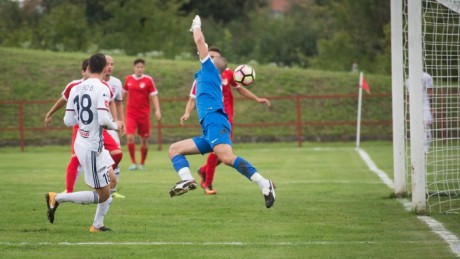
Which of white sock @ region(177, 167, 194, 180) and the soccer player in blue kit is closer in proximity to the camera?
white sock @ region(177, 167, 194, 180)

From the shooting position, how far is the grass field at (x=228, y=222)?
8.91m

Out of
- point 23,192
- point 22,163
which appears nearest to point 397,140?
point 23,192

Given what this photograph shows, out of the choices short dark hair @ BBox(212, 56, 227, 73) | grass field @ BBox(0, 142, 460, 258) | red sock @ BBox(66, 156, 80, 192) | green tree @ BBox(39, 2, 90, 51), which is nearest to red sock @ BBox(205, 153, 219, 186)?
grass field @ BBox(0, 142, 460, 258)

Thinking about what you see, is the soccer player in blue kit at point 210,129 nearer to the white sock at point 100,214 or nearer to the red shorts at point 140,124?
the white sock at point 100,214

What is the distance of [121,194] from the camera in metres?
14.8

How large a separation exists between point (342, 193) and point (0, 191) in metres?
5.38

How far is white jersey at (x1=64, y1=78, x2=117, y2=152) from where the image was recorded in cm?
978

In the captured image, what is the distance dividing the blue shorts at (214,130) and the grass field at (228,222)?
930 millimetres

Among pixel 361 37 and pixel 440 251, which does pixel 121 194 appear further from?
pixel 361 37

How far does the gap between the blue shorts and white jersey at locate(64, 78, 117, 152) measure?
134 centimetres

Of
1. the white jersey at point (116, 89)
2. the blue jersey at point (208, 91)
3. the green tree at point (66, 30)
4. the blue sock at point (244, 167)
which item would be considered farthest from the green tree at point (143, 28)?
the blue sock at point (244, 167)

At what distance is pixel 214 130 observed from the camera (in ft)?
35.4

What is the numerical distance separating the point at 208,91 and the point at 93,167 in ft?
5.62

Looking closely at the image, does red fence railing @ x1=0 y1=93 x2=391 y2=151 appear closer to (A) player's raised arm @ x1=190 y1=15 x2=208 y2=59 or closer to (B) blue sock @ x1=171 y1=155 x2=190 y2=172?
(B) blue sock @ x1=171 y1=155 x2=190 y2=172
